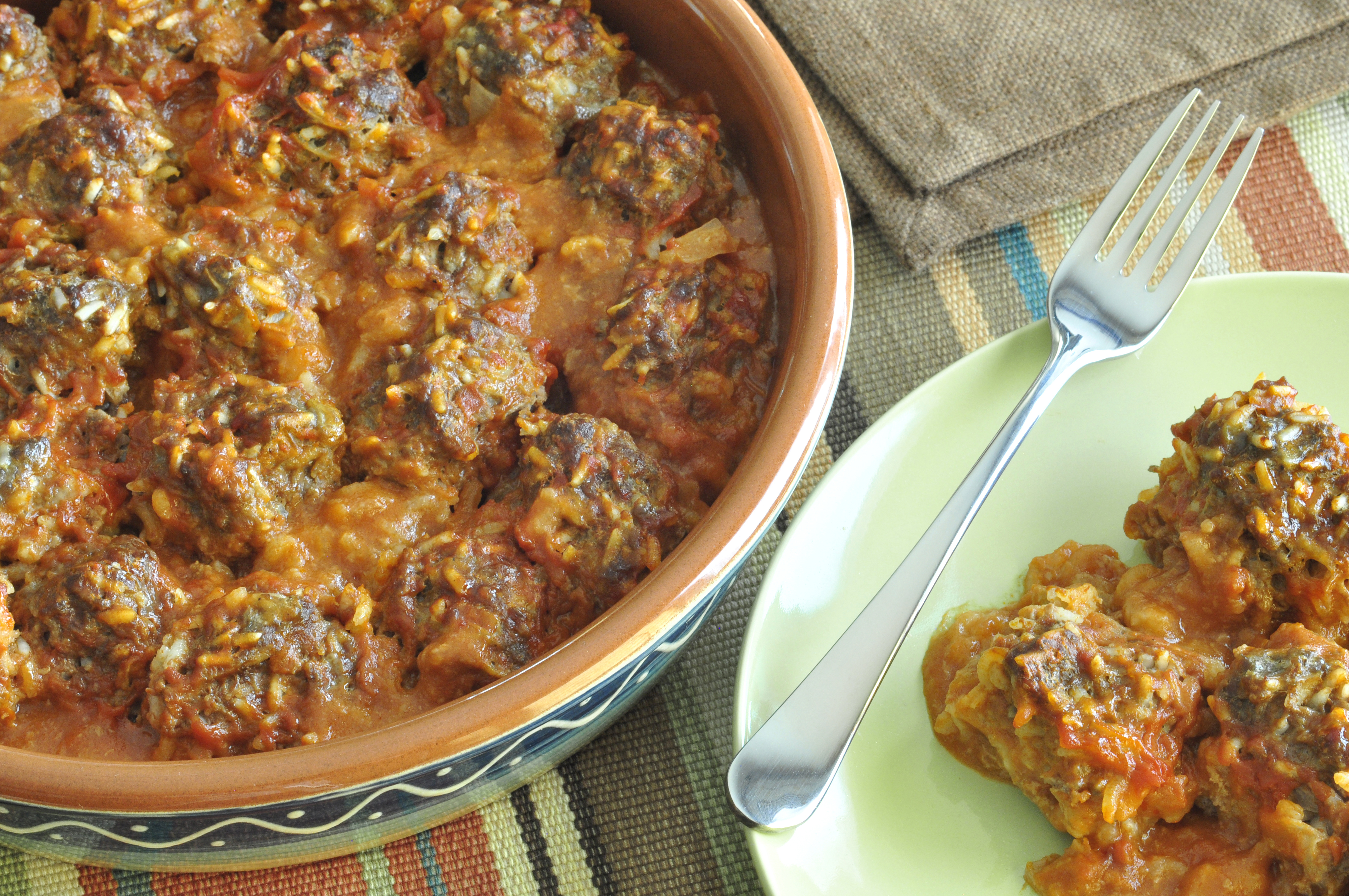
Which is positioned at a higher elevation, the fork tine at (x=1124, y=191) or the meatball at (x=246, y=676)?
the fork tine at (x=1124, y=191)

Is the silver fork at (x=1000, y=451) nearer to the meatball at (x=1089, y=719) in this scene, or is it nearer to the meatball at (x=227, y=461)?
the meatball at (x=1089, y=719)

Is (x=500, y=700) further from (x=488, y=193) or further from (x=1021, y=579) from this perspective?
(x=1021, y=579)

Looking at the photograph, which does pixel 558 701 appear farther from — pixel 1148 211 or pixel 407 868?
pixel 1148 211

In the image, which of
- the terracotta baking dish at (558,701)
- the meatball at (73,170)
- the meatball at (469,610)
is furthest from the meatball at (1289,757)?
the meatball at (73,170)

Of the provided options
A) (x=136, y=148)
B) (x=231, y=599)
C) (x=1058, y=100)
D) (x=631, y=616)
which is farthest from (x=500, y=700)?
(x=1058, y=100)

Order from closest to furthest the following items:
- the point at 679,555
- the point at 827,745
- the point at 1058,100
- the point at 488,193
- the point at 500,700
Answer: the point at 500,700, the point at 679,555, the point at 827,745, the point at 488,193, the point at 1058,100

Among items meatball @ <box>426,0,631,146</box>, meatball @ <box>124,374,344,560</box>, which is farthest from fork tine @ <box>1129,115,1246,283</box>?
meatball @ <box>124,374,344,560</box>
